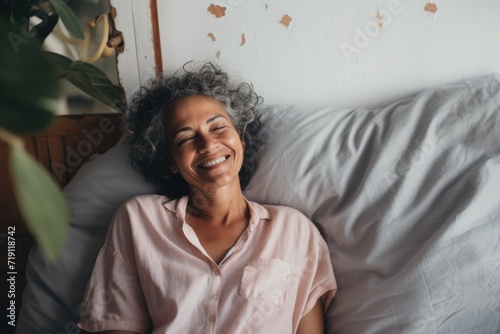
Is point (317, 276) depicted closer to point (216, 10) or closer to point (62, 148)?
point (216, 10)

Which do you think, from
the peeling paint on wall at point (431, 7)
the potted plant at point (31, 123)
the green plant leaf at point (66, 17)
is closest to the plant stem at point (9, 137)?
the potted plant at point (31, 123)

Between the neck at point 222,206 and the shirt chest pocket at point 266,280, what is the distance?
161 mm

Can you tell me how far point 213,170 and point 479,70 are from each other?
841 mm

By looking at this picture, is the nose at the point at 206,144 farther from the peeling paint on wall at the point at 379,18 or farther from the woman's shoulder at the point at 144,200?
the peeling paint on wall at the point at 379,18

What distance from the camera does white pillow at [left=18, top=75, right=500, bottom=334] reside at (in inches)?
37.4

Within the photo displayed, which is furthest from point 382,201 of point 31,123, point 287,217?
point 31,123

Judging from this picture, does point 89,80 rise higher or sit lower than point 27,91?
lower

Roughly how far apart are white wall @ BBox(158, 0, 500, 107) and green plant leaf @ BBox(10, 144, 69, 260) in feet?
3.76

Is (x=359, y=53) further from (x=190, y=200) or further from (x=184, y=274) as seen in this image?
(x=184, y=274)

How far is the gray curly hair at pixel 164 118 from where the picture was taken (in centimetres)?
127

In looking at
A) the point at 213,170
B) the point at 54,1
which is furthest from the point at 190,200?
the point at 54,1

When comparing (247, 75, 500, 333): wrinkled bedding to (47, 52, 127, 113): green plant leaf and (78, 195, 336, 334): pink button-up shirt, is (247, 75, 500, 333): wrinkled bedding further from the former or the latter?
(47, 52, 127, 113): green plant leaf

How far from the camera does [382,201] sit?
109 centimetres

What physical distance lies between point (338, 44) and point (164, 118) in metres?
0.56
